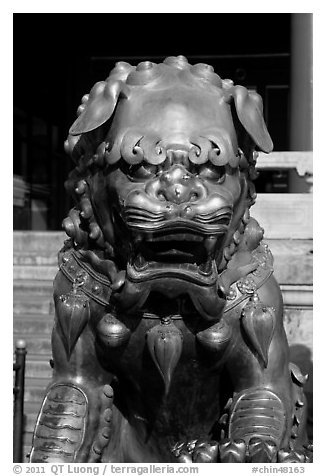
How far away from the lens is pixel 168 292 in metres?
1.86

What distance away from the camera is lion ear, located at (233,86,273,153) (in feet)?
6.28

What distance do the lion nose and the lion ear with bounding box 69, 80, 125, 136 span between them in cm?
25

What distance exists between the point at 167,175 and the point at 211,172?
128 millimetres

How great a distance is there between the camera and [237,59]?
8109 mm

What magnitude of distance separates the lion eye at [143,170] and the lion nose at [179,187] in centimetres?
4

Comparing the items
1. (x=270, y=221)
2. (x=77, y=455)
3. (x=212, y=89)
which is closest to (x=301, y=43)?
(x=270, y=221)

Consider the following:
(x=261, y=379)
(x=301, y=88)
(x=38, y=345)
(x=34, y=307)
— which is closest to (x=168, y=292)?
(x=261, y=379)

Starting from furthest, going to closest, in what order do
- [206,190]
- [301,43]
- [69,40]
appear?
[69,40] → [301,43] → [206,190]

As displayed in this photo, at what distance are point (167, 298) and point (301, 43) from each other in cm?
420

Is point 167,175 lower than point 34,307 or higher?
higher

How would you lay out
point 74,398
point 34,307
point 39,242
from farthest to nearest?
point 39,242 → point 34,307 → point 74,398

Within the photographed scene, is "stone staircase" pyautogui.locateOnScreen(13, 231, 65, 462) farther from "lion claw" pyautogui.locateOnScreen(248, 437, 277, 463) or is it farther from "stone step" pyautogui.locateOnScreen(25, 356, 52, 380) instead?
"lion claw" pyautogui.locateOnScreen(248, 437, 277, 463)

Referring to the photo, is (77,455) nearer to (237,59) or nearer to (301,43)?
(301,43)

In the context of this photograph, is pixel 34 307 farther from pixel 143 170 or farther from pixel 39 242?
pixel 143 170
